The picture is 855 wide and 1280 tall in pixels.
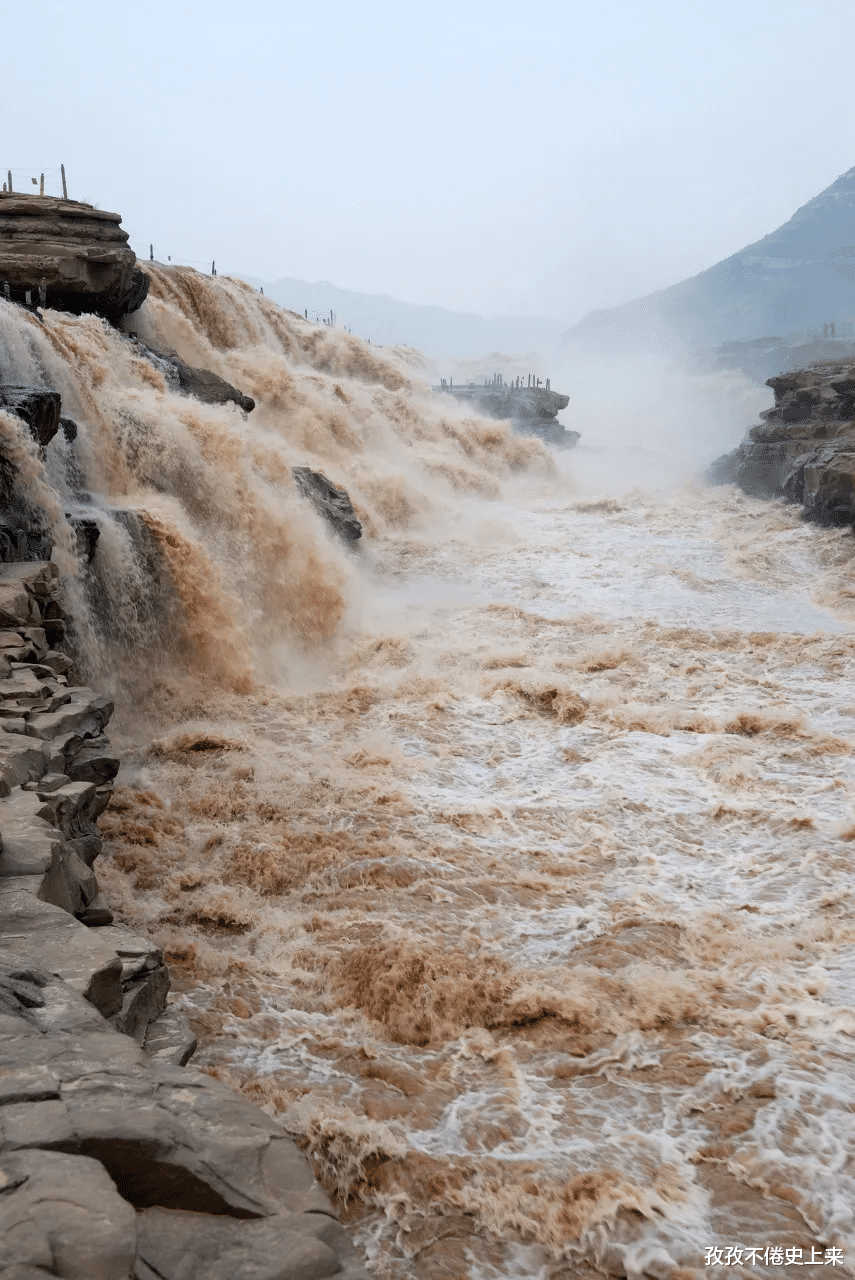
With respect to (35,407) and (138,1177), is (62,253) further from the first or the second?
(138,1177)

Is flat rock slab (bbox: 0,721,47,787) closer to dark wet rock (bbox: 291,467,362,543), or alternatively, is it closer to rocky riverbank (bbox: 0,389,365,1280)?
rocky riverbank (bbox: 0,389,365,1280)

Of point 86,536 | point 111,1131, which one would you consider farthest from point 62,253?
point 111,1131

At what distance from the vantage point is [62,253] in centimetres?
1371

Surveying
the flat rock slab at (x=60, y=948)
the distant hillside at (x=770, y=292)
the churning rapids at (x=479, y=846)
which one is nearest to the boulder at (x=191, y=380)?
the churning rapids at (x=479, y=846)

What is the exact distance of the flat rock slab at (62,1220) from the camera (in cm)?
186

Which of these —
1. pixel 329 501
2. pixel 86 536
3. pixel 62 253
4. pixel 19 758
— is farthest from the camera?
pixel 329 501

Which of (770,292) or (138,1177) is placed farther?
(770,292)

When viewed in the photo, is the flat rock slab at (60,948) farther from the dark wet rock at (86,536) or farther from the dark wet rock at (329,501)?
the dark wet rock at (329,501)

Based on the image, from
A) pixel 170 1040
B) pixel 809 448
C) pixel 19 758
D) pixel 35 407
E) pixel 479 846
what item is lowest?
pixel 479 846

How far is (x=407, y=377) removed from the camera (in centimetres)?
2348

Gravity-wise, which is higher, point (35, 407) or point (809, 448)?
point (35, 407)

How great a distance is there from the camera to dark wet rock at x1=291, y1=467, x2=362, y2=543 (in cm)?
1387

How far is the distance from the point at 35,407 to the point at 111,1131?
23.3 ft

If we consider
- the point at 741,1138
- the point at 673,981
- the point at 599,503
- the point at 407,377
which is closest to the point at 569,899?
the point at 673,981
